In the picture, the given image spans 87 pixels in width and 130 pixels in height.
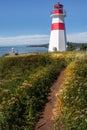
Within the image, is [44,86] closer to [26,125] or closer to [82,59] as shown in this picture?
[26,125]

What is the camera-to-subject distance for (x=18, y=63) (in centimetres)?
2691

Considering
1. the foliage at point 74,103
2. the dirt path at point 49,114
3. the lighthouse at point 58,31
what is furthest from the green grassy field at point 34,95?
the lighthouse at point 58,31

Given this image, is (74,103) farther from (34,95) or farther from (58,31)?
(58,31)

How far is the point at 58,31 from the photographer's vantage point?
3853 centimetres

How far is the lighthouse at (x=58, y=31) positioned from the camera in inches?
1522

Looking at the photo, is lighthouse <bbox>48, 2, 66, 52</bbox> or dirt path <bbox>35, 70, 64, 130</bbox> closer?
dirt path <bbox>35, 70, 64, 130</bbox>

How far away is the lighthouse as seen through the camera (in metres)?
38.7

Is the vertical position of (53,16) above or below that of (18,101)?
above

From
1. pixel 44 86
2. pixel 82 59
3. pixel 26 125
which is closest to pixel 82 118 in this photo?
pixel 26 125

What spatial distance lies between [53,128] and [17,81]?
616 centimetres

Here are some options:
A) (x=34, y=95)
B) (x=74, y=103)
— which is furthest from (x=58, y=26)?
(x=74, y=103)

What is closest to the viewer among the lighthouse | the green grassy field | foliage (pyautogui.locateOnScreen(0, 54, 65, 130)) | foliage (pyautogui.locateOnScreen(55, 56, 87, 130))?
foliage (pyautogui.locateOnScreen(55, 56, 87, 130))

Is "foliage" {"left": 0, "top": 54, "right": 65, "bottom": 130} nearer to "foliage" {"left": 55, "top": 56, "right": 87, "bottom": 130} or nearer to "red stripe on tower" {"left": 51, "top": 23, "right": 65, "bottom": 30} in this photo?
"foliage" {"left": 55, "top": 56, "right": 87, "bottom": 130}

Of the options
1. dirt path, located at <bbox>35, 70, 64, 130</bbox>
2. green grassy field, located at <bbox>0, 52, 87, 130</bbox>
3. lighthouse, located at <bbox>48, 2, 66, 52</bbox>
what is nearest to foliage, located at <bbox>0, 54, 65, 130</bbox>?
green grassy field, located at <bbox>0, 52, 87, 130</bbox>
